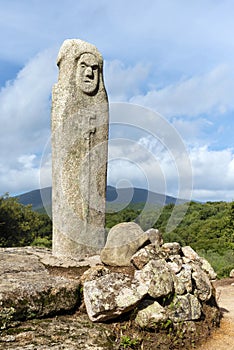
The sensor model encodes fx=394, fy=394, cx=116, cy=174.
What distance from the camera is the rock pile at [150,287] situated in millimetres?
5535

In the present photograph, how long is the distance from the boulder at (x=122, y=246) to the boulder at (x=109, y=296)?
1543mm

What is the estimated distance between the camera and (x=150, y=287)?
6.03m

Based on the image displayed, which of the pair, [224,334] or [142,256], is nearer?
[224,334]

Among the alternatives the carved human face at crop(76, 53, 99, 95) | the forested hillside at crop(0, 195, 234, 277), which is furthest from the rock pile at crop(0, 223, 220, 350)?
the forested hillside at crop(0, 195, 234, 277)

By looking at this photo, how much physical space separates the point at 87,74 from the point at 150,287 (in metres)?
4.80

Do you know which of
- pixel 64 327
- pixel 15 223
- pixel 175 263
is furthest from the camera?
pixel 15 223

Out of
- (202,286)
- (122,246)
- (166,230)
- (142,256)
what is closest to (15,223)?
(166,230)

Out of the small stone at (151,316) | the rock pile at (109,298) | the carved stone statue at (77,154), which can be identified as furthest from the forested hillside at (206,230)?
the small stone at (151,316)

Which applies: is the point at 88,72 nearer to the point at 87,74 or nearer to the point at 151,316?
the point at 87,74

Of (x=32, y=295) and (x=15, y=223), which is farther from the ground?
(x=15, y=223)

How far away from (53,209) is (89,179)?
41.3 inches

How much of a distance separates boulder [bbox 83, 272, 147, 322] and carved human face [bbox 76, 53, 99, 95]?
441 cm

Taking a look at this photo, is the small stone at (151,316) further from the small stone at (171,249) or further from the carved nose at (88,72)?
the carved nose at (88,72)

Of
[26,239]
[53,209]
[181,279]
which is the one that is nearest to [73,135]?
[53,209]
